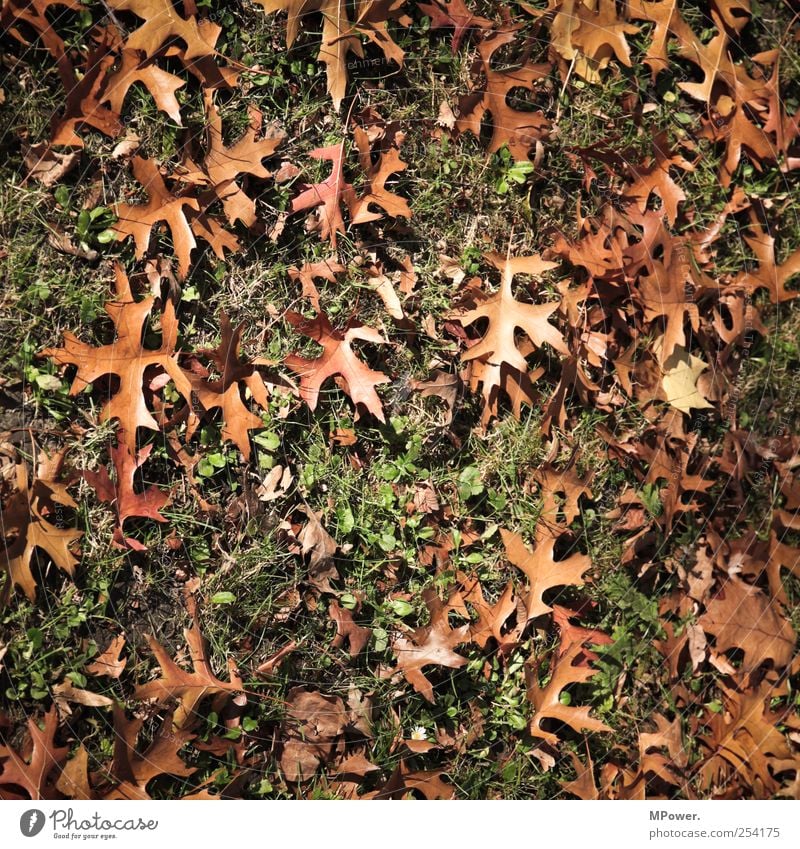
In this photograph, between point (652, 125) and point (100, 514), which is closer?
point (100, 514)

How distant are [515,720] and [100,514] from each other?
4.96 feet

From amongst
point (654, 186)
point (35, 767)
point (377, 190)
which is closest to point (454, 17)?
point (377, 190)

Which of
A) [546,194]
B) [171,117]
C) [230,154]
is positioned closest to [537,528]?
[546,194]

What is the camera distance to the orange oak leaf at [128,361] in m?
Result: 2.28

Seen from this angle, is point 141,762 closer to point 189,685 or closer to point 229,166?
point 189,685

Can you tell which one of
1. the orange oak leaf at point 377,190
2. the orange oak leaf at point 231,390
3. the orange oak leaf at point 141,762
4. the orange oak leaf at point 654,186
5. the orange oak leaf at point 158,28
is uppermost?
the orange oak leaf at point 158,28

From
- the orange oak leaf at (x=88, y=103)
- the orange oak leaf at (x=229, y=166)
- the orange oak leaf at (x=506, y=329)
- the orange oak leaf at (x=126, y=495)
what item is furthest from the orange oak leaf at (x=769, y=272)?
the orange oak leaf at (x=88, y=103)

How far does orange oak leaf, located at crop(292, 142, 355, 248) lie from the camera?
2387 mm

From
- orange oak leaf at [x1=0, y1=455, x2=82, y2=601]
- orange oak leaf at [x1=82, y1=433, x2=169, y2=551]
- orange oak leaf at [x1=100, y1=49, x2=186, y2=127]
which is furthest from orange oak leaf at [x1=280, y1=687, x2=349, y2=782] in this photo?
orange oak leaf at [x1=100, y1=49, x2=186, y2=127]

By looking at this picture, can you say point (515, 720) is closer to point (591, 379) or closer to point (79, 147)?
point (591, 379)

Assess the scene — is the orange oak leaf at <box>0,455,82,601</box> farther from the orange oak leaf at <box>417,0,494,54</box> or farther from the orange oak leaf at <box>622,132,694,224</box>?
the orange oak leaf at <box>622,132,694,224</box>

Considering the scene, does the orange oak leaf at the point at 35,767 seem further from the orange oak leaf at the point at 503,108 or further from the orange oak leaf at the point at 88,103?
the orange oak leaf at the point at 503,108

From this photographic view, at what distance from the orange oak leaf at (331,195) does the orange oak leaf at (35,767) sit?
5.85 feet

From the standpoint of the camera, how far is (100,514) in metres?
2.32
